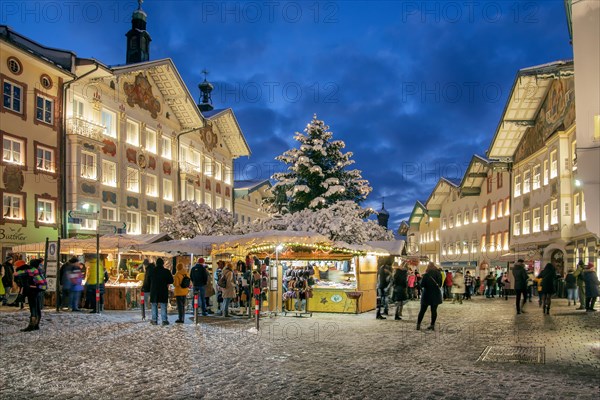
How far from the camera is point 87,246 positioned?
24719mm

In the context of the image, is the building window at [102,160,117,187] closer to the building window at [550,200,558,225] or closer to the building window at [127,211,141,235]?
the building window at [127,211,141,235]

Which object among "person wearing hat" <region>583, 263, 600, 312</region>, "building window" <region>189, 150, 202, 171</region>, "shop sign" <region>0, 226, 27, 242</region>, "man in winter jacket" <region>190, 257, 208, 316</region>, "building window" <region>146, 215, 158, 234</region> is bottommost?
"person wearing hat" <region>583, 263, 600, 312</region>

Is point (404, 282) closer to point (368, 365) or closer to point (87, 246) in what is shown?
point (368, 365)

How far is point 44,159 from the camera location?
32125mm

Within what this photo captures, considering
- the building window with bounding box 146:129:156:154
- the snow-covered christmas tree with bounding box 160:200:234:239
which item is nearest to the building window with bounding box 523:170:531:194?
the snow-covered christmas tree with bounding box 160:200:234:239

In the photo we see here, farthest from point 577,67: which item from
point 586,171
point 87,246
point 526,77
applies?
point 526,77

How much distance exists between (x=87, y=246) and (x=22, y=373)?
1574 cm

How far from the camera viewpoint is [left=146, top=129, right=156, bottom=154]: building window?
4172 centimetres

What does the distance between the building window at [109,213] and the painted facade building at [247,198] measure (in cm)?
1990

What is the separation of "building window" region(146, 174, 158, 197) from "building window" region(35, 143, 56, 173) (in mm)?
9028

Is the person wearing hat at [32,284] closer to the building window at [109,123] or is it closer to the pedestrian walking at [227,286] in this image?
the pedestrian walking at [227,286]

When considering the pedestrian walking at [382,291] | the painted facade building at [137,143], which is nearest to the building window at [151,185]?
the painted facade building at [137,143]

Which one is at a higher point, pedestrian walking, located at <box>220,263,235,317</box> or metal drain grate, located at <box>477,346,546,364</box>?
pedestrian walking, located at <box>220,263,235,317</box>

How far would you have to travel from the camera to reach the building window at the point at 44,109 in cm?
3166
